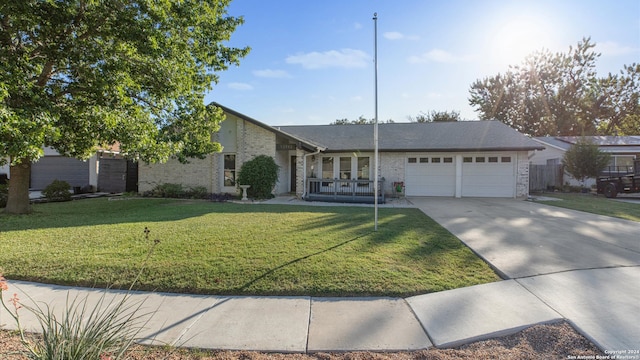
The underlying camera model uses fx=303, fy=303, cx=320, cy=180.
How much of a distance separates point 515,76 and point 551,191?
24.6m

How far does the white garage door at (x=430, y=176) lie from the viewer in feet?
54.6

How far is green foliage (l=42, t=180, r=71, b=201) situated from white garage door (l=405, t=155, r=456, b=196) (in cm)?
1724

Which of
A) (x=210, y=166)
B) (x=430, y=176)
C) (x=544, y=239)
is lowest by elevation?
(x=544, y=239)

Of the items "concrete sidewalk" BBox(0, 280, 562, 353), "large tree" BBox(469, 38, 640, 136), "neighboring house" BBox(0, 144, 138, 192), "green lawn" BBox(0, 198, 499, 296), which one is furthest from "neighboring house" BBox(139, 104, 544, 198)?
"large tree" BBox(469, 38, 640, 136)

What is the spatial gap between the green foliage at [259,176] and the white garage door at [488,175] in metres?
10.3

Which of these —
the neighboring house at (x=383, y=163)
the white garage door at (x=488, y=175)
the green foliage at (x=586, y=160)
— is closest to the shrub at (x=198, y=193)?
the neighboring house at (x=383, y=163)

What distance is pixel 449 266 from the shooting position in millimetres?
4988

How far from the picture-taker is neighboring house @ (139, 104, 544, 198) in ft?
51.3

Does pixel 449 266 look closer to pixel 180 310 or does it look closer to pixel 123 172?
pixel 180 310

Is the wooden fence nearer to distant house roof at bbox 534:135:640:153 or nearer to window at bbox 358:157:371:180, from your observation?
distant house roof at bbox 534:135:640:153

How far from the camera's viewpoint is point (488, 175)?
53.2ft

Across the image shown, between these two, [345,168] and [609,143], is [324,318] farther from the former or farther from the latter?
[609,143]

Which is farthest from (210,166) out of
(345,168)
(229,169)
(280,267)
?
(280,267)

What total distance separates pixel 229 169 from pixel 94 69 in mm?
9120
